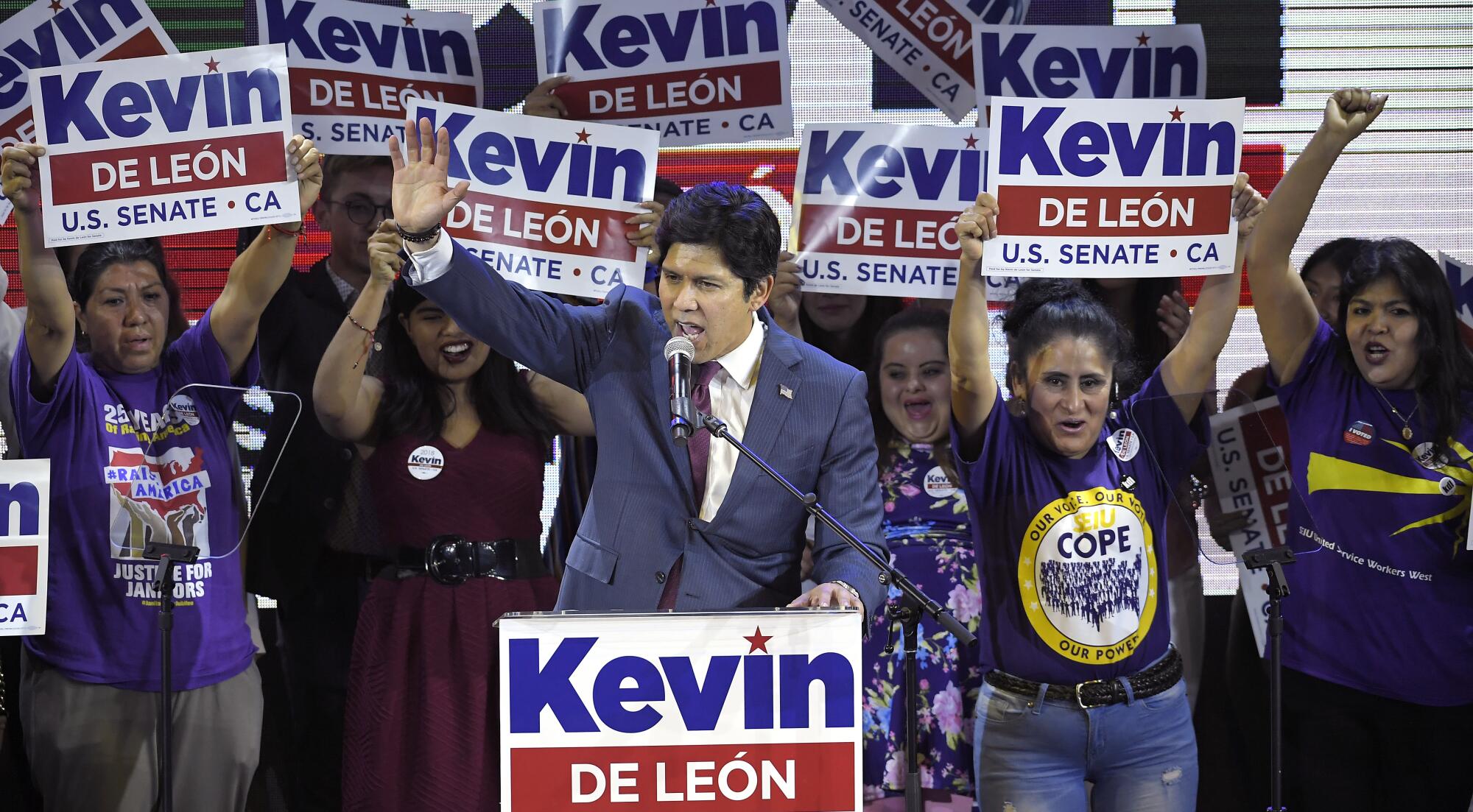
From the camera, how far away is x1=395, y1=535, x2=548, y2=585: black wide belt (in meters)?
3.94

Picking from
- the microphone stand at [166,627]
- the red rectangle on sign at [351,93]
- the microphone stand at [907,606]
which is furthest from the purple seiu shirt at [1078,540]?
the red rectangle on sign at [351,93]

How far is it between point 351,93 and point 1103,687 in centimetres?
280

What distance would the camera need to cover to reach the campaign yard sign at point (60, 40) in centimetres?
429

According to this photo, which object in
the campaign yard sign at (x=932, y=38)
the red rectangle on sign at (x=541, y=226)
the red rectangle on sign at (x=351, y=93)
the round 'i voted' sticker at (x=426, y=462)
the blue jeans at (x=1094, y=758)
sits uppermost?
the campaign yard sign at (x=932, y=38)

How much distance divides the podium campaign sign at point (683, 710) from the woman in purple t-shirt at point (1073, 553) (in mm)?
1014

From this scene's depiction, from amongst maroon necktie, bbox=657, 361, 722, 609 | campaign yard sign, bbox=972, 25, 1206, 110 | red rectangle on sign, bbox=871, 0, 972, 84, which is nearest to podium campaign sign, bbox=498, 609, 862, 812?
maroon necktie, bbox=657, 361, 722, 609

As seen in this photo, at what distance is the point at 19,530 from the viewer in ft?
12.2

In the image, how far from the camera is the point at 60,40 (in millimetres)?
4305

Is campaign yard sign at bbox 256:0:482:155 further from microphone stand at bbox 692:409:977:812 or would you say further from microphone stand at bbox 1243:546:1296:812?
microphone stand at bbox 1243:546:1296:812

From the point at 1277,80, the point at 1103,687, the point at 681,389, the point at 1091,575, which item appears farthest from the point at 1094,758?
the point at 1277,80

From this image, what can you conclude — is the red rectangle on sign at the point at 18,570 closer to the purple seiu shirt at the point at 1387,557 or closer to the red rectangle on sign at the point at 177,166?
the red rectangle on sign at the point at 177,166

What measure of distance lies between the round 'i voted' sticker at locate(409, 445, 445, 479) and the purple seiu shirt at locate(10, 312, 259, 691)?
0.47 m

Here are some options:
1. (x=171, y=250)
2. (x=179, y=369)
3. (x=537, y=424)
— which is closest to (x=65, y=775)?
(x=179, y=369)

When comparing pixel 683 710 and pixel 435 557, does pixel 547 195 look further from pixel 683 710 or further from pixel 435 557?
pixel 683 710
